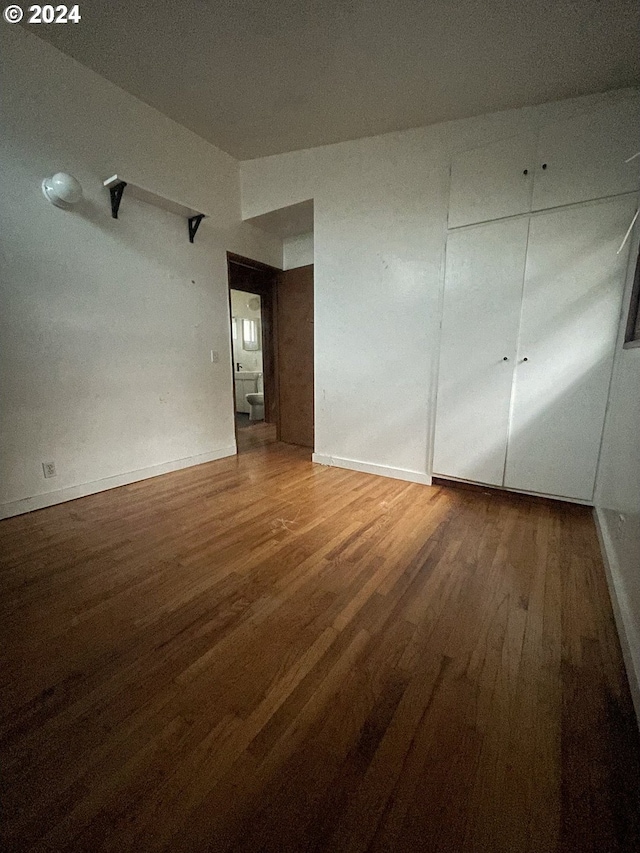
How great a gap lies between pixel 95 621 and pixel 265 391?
3.82 metres

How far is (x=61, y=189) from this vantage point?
2.07 metres

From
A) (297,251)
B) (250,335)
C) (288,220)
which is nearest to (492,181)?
(288,220)

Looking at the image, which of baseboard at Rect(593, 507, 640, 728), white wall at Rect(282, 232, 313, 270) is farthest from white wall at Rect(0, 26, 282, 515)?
baseboard at Rect(593, 507, 640, 728)

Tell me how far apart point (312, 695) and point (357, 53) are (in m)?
3.18

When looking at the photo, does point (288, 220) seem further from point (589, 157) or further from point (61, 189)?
point (589, 157)

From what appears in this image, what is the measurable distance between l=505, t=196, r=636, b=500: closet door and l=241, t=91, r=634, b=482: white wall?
0.64 metres

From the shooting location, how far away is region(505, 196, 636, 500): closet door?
1962mm

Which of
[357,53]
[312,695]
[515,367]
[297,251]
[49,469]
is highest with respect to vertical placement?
[357,53]

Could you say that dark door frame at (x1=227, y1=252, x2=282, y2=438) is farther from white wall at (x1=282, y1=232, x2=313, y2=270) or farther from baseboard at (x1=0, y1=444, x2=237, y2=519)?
baseboard at (x1=0, y1=444, x2=237, y2=519)

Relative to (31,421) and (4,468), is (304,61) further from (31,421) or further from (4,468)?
(4,468)

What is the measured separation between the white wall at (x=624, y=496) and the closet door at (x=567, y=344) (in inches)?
2.9

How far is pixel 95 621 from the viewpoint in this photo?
4.20ft

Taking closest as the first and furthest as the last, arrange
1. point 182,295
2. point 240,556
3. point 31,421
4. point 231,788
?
point 231,788
point 240,556
point 31,421
point 182,295

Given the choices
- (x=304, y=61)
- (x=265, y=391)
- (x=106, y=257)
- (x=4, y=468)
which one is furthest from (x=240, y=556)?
(x=265, y=391)
